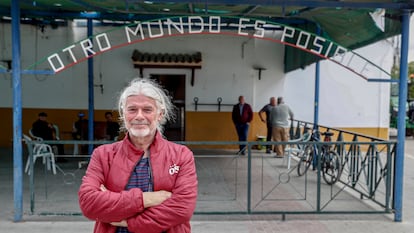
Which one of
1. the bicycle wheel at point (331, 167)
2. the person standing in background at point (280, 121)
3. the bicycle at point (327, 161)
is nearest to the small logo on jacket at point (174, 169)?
the bicycle at point (327, 161)

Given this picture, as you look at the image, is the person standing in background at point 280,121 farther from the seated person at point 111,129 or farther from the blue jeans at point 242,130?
the seated person at point 111,129

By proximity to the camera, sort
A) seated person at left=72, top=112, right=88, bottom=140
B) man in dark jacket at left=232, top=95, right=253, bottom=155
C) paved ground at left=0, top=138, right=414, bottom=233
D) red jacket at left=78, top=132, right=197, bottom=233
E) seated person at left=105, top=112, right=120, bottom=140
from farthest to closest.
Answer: man in dark jacket at left=232, top=95, right=253, bottom=155, seated person at left=72, top=112, right=88, bottom=140, seated person at left=105, top=112, right=120, bottom=140, paved ground at left=0, top=138, right=414, bottom=233, red jacket at left=78, top=132, right=197, bottom=233

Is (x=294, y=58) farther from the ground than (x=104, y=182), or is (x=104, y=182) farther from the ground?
(x=294, y=58)

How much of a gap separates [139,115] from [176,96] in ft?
29.6

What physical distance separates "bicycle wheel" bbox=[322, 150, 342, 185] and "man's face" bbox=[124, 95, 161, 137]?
16.6 ft

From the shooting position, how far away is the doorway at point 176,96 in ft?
34.8

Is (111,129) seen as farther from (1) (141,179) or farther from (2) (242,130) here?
(1) (141,179)

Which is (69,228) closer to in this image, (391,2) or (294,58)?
(391,2)

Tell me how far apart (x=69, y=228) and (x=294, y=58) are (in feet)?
23.0

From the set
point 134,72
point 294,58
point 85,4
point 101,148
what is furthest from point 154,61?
point 101,148

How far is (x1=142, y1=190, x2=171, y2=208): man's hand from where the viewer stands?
176 centimetres

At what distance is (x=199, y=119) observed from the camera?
424 inches

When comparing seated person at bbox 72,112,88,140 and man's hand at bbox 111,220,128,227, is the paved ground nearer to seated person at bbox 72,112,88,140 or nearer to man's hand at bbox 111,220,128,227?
man's hand at bbox 111,220,128,227

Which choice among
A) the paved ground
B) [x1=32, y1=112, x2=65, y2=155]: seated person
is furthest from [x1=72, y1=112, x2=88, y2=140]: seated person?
the paved ground
